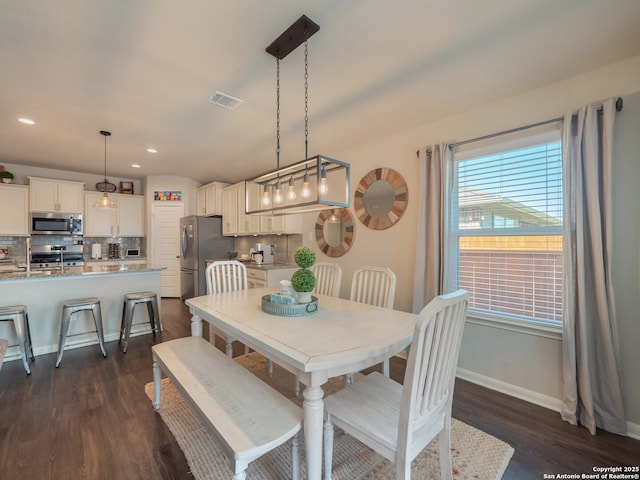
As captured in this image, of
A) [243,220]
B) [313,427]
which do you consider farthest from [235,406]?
[243,220]

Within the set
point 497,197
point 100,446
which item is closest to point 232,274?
point 100,446

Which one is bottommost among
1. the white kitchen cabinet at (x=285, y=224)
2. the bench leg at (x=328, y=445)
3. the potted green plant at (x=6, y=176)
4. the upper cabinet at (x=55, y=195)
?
the bench leg at (x=328, y=445)

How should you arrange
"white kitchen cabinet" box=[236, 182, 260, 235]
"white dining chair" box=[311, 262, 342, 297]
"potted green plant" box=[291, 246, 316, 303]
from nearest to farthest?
1. "potted green plant" box=[291, 246, 316, 303]
2. "white dining chair" box=[311, 262, 342, 297]
3. "white kitchen cabinet" box=[236, 182, 260, 235]

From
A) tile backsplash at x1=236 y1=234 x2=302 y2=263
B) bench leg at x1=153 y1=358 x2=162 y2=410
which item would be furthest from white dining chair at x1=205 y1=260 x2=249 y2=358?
tile backsplash at x1=236 y1=234 x2=302 y2=263

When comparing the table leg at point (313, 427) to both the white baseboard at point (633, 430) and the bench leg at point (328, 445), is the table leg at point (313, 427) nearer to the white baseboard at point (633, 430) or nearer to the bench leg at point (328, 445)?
the bench leg at point (328, 445)

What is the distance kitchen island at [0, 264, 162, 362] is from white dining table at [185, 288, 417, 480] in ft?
6.57

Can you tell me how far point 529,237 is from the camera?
2.33m

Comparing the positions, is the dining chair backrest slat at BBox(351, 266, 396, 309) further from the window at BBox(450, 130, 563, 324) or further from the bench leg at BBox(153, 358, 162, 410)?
the bench leg at BBox(153, 358, 162, 410)

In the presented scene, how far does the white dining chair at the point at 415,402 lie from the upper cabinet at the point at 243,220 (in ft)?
10.2

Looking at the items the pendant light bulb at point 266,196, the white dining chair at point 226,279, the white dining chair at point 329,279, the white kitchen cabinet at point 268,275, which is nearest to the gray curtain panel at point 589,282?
the white dining chair at point 329,279

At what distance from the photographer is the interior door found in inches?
223

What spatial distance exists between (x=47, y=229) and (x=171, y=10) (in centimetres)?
506

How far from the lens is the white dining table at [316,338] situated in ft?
4.09

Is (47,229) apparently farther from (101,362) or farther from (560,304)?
(560,304)
